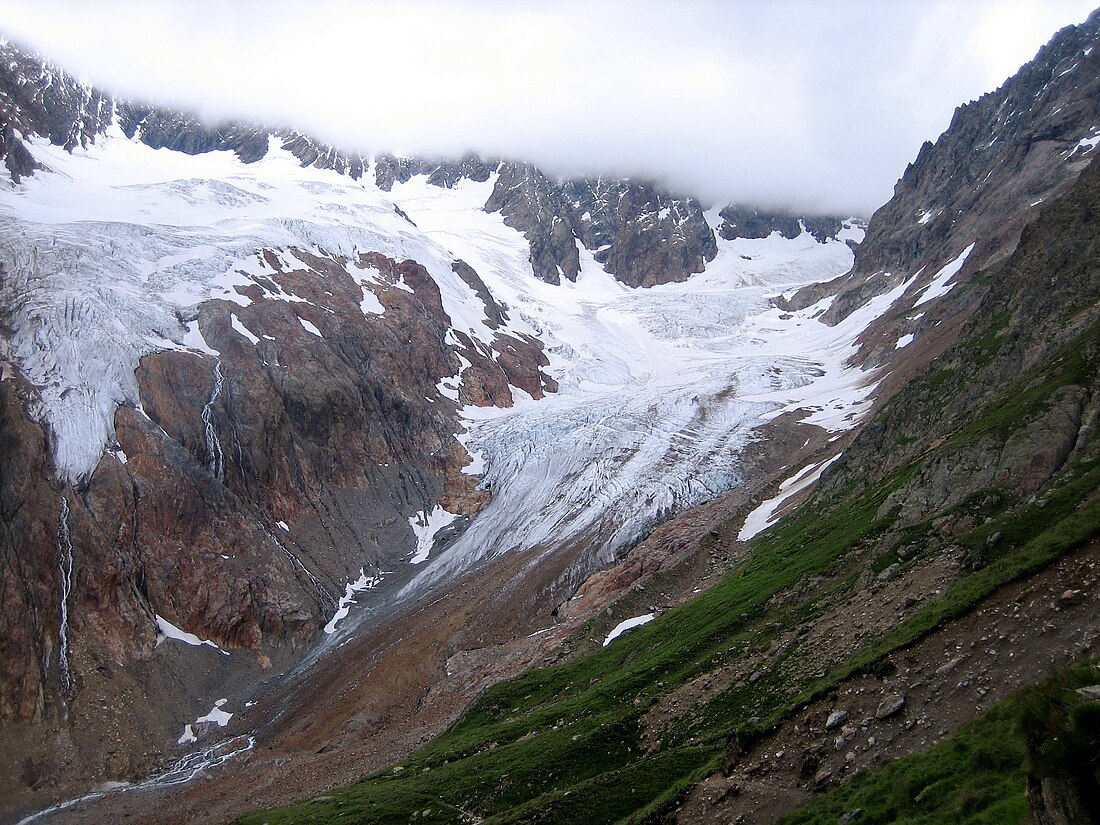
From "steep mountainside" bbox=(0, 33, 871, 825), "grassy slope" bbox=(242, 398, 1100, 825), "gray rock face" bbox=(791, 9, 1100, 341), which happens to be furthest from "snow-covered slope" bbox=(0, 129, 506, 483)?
"gray rock face" bbox=(791, 9, 1100, 341)

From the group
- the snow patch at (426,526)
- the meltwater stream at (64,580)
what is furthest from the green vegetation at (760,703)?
the snow patch at (426,526)

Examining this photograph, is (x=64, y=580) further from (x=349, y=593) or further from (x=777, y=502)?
(x=777, y=502)

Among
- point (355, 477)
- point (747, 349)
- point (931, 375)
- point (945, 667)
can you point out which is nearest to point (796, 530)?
point (931, 375)

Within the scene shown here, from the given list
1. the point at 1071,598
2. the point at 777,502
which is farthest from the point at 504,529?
the point at 1071,598

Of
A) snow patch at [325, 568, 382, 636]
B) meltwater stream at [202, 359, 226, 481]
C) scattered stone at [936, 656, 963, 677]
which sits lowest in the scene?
snow patch at [325, 568, 382, 636]

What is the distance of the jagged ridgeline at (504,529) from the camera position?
1800 cm

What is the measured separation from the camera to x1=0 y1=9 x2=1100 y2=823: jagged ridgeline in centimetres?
1800

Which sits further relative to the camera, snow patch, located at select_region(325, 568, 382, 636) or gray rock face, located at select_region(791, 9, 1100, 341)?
gray rock face, located at select_region(791, 9, 1100, 341)

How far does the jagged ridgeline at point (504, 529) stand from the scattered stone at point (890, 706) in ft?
0.23

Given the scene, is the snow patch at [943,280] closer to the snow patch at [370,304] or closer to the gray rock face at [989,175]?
the gray rock face at [989,175]

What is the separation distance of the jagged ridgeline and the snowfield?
1.87 feet

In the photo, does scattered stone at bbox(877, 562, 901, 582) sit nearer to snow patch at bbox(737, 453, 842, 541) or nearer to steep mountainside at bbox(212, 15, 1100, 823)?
steep mountainside at bbox(212, 15, 1100, 823)

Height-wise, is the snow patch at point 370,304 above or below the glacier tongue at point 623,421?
above

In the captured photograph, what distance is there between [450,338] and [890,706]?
351ft
